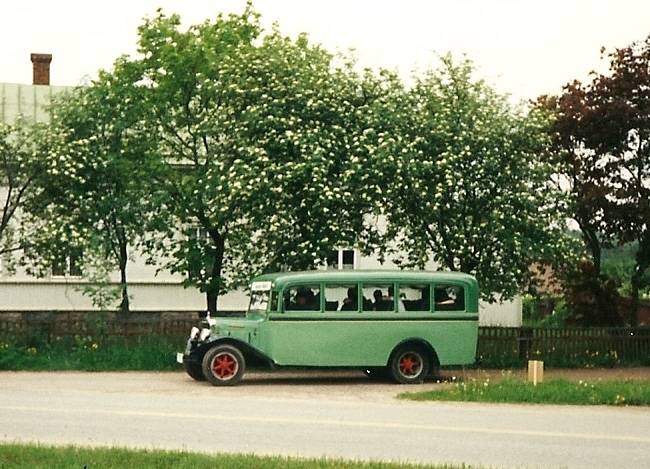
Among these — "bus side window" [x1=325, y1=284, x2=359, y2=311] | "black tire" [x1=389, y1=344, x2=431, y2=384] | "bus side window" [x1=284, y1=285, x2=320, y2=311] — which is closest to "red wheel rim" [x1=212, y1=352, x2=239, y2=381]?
"bus side window" [x1=284, y1=285, x2=320, y2=311]

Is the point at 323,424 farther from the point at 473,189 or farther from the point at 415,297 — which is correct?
the point at 473,189

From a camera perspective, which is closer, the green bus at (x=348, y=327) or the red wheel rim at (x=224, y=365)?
the red wheel rim at (x=224, y=365)

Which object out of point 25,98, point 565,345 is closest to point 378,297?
point 565,345

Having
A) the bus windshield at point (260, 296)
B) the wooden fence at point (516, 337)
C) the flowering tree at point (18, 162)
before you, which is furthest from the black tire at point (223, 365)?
the flowering tree at point (18, 162)

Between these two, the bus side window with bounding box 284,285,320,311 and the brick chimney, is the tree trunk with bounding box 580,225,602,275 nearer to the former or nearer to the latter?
the bus side window with bounding box 284,285,320,311

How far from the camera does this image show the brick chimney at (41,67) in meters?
53.4

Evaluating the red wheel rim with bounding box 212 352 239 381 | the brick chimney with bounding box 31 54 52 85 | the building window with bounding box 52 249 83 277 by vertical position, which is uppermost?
the brick chimney with bounding box 31 54 52 85

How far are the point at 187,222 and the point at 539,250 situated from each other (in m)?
8.66

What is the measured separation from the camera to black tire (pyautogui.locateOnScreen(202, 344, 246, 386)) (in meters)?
24.3

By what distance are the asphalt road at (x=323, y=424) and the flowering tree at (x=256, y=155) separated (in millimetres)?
6725

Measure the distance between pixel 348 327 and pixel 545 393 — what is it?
519cm

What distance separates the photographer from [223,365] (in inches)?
963

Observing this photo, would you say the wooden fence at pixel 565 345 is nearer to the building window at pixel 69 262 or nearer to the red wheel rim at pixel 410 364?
the red wheel rim at pixel 410 364

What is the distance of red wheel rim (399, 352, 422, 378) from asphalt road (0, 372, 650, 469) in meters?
1.85
